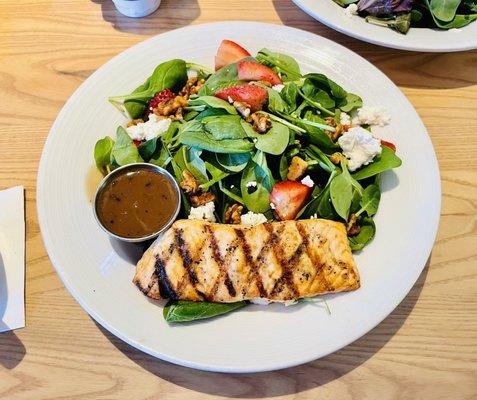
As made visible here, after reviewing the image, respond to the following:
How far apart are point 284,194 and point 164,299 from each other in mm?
605

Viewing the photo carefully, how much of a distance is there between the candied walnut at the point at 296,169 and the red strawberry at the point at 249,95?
0.28m

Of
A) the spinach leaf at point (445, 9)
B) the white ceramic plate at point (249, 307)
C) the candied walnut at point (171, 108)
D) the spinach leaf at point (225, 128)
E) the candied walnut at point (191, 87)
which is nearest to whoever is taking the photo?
the white ceramic plate at point (249, 307)

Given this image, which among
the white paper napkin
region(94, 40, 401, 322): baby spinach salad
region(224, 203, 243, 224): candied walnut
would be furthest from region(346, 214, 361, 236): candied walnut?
the white paper napkin

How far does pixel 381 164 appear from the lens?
2000 millimetres

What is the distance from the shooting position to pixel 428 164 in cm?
206

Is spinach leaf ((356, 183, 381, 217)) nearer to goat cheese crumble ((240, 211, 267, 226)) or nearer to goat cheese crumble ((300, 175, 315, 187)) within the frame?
goat cheese crumble ((300, 175, 315, 187))

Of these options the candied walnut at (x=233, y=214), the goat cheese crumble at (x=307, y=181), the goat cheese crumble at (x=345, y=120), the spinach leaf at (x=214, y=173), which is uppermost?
the goat cheese crumble at (x=345, y=120)

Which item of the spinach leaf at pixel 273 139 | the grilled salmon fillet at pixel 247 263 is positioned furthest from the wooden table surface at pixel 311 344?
the spinach leaf at pixel 273 139

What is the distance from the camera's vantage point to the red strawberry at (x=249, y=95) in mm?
2076

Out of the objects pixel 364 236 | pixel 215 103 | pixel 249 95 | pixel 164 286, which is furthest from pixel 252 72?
pixel 164 286

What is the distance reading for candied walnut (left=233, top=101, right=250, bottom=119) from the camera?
2.05 meters

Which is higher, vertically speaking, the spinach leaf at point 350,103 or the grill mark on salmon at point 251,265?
the spinach leaf at point 350,103

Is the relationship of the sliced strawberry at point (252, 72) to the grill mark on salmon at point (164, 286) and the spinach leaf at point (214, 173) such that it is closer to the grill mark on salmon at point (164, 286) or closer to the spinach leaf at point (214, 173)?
the spinach leaf at point (214, 173)

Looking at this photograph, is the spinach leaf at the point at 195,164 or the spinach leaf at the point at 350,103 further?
the spinach leaf at the point at 350,103
